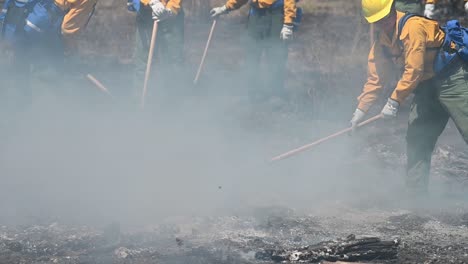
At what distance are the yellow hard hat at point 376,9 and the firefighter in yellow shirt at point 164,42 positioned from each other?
10.2ft

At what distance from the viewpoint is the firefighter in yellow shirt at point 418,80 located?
645 cm

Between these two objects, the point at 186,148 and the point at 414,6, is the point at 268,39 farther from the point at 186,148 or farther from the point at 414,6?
the point at 186,148

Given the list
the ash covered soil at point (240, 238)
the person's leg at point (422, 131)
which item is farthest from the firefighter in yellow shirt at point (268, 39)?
the ash covered soil at point (240, 238)

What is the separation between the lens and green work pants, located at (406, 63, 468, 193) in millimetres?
6738

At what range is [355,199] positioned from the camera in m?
7.21

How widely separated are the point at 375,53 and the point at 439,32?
0.67 metres

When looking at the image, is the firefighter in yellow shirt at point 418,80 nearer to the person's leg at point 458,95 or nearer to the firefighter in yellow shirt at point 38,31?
the person's leg at point 458,95

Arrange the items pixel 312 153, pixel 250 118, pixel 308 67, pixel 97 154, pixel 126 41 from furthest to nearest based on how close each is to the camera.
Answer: pixel 126 41 → pixel 308 67 → pixel 250 118 → pixel 312 153 → pixel 97 154

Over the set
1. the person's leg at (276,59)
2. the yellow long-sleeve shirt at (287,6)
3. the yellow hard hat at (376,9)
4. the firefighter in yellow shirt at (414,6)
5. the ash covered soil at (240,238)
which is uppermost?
the yellow hard hat at (376,9)

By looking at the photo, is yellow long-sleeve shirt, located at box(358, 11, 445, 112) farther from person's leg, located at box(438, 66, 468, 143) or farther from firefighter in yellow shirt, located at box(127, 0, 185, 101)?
firefighter in yellow shirt, located at box(127, 0, 185, 101)

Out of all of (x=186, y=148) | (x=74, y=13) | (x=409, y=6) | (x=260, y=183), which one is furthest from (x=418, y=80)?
(x=74, y=13)

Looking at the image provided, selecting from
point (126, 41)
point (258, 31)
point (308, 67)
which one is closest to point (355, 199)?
point (258, 31)

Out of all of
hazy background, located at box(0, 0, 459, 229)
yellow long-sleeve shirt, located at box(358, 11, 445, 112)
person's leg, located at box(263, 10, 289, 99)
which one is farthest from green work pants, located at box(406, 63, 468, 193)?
person's leg, located at box(263, 10, 289, 99)

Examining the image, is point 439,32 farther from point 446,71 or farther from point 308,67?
point 308,67
